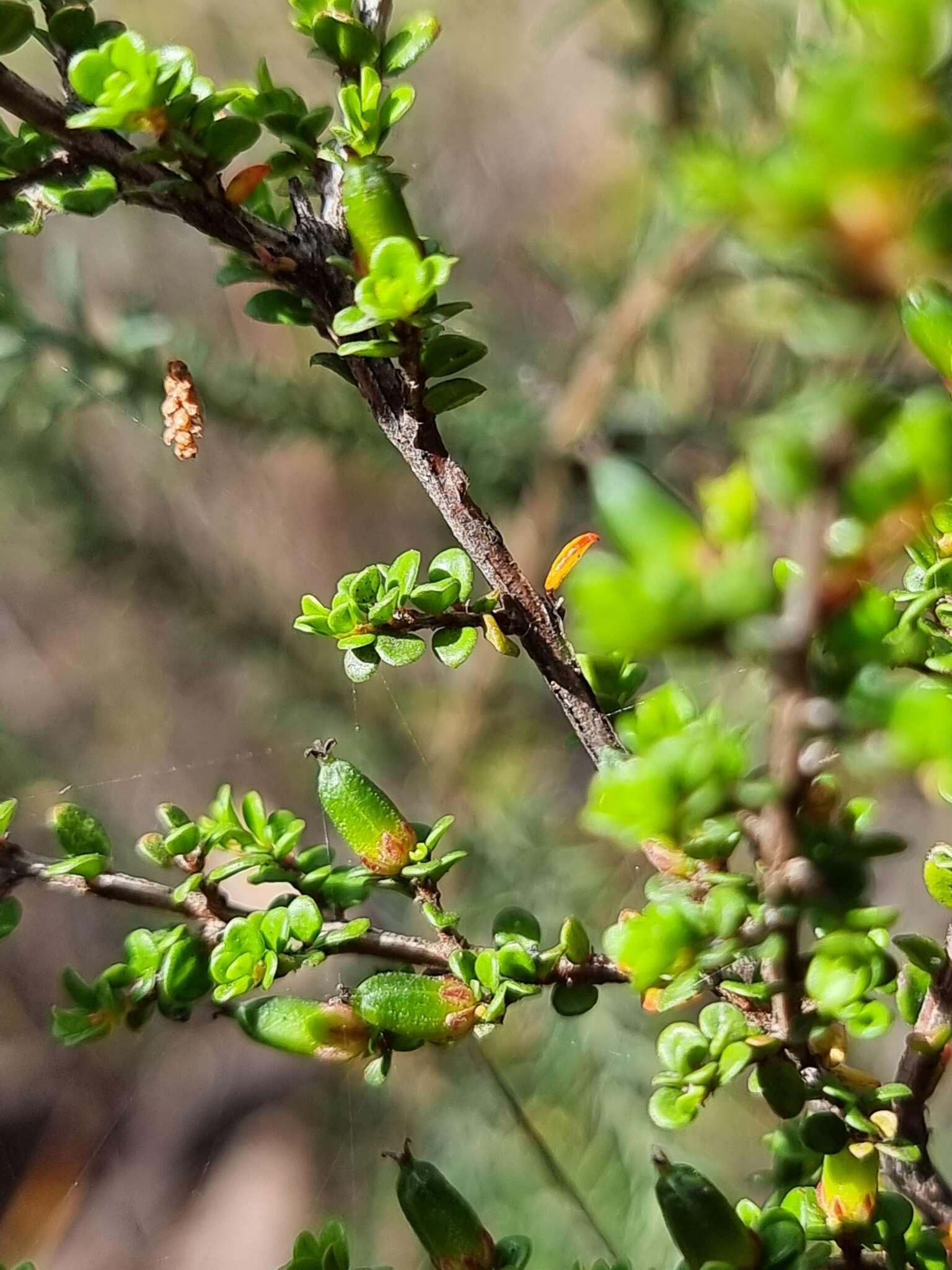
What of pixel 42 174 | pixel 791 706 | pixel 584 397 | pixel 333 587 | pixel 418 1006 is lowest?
pixel 333 587

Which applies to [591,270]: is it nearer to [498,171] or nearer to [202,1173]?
[498,171]

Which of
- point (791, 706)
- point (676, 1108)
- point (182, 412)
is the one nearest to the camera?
point (791, 706)

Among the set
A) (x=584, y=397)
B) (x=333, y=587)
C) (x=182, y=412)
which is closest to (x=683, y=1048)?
(x=182, y=412)

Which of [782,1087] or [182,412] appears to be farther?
[182,412]

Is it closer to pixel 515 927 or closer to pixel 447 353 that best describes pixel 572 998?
pixel 515 927

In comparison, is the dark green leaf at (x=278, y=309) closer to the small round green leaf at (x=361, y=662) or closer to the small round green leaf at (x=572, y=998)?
the small round green leaf at (x=361, y=662)

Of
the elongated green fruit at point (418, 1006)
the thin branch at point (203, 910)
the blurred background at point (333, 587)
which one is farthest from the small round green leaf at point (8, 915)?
the blurred background at point (333, 587)

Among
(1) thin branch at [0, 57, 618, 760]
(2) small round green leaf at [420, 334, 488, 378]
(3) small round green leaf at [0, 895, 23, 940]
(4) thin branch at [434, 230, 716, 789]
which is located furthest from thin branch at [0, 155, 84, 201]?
(4) thin branch at [434, 230, 716, 789]
